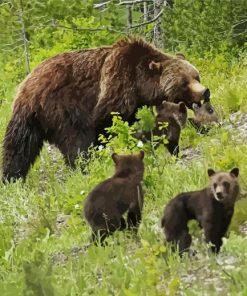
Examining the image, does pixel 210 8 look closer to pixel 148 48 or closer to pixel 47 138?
pixel 148 48

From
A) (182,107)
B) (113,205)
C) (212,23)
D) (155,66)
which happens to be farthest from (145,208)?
(212,23)

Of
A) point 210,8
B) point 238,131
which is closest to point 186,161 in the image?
point 238,131

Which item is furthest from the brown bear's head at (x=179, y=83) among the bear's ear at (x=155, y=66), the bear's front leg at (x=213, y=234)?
the bear's front leg at (x=213, y=234)

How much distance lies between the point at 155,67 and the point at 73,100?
117cm

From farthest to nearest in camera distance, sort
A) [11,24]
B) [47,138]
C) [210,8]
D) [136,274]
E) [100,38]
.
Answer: [11,24] → [100,38] → [210,8] → [47,138] → [136,274]

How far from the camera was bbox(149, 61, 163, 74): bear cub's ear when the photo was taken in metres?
10.5

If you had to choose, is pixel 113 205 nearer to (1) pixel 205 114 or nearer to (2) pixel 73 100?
(2) pixel 73 100

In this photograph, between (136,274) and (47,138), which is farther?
(47,138)

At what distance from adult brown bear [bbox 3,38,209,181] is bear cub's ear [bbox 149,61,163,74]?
1.7 inches

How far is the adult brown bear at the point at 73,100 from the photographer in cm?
1009

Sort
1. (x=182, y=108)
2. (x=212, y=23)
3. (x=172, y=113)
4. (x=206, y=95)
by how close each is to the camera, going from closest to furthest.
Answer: (x=172, y=113) < (x=182, y=108) < (x=206, y=95) < (x=212, y=23)

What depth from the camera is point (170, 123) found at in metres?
9.88

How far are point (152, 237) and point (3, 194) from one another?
4.14 meters

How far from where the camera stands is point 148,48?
10.7 meters
